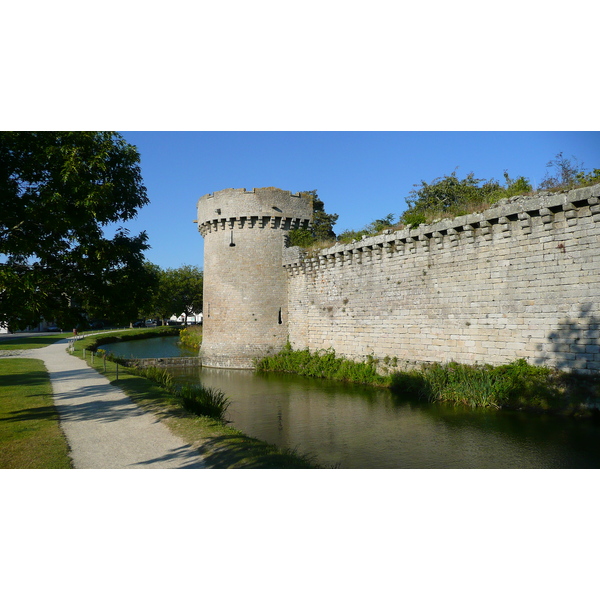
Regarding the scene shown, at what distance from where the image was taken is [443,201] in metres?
25.4

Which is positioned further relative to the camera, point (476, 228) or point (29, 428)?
point (476, 228)

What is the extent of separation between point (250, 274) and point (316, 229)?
4498mm

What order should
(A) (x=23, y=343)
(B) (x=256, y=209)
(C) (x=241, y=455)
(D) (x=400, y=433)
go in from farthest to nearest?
(A) (x=23, y=343), (B) (x=256, y=209), (D) (x=400, y=433), (C) (x=241, y=455)

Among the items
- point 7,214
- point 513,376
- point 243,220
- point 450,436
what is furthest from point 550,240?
point 243,220

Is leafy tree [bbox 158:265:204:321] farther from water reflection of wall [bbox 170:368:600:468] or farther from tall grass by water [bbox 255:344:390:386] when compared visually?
water reflection of wall [bbox 170:368:600:468]

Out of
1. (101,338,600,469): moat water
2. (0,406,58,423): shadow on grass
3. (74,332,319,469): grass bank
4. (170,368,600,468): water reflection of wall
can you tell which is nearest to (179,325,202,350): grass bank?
(170,368,600,468): water reflection of wall

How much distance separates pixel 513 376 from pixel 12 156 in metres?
12.3

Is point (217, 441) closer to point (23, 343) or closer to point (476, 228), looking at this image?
point (476, 228)

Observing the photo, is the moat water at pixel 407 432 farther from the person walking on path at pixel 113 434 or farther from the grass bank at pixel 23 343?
the grass bank at pixel 23 343

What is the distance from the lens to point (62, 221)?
6992mm

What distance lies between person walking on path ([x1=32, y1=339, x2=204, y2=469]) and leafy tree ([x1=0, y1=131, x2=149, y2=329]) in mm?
2156

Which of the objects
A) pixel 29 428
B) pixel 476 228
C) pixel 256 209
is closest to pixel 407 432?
pixel 476 228

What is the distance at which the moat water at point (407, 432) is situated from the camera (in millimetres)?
8367

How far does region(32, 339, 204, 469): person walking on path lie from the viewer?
679 cm
